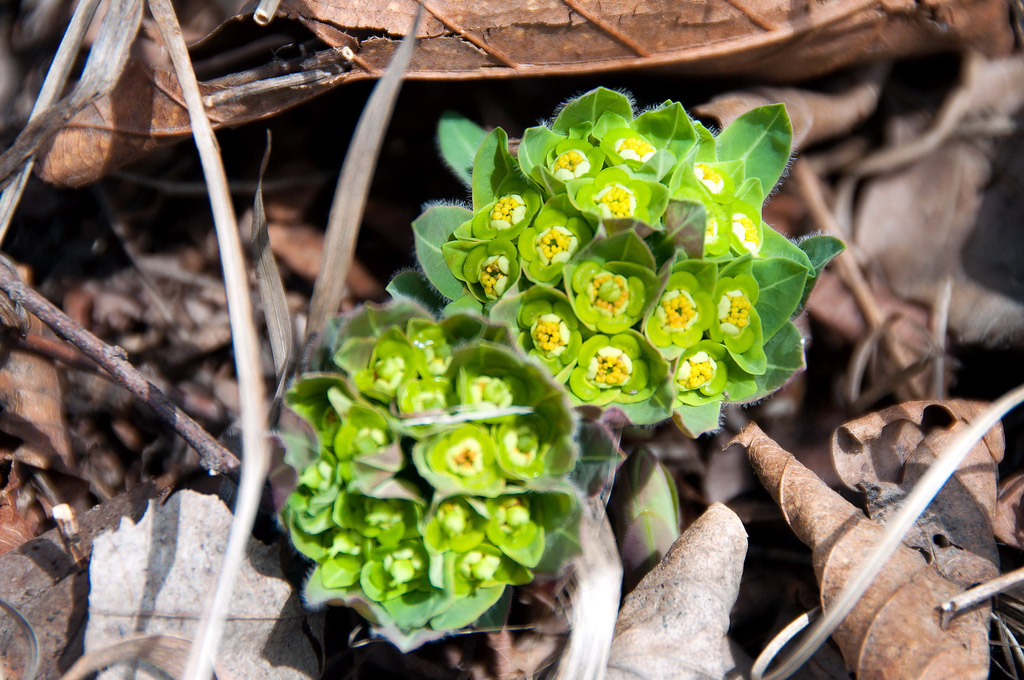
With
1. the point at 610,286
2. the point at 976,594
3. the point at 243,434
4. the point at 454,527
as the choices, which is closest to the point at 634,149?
the point at 610,286

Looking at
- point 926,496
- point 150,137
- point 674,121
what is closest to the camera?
point 926,496

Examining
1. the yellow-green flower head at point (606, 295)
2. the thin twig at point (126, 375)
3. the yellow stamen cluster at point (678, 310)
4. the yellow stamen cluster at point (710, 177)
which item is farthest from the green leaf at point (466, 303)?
the thin twig at point (126, 375)

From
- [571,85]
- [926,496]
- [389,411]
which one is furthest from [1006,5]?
[389,411]

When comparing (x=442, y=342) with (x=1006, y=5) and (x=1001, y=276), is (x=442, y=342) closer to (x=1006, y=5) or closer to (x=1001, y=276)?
(x=1001, y=276)

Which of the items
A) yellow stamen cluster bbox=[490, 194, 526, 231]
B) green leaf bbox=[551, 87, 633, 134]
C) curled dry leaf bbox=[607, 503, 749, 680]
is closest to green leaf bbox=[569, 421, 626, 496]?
curled dry leaf bbox=[607, 503, 749, 680]

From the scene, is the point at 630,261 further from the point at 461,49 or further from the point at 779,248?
the point at 461,49

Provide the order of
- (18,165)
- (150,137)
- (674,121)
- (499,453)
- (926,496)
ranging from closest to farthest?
(499,453) → (926,496) → (674,121) → (18,165) → (150,137)
